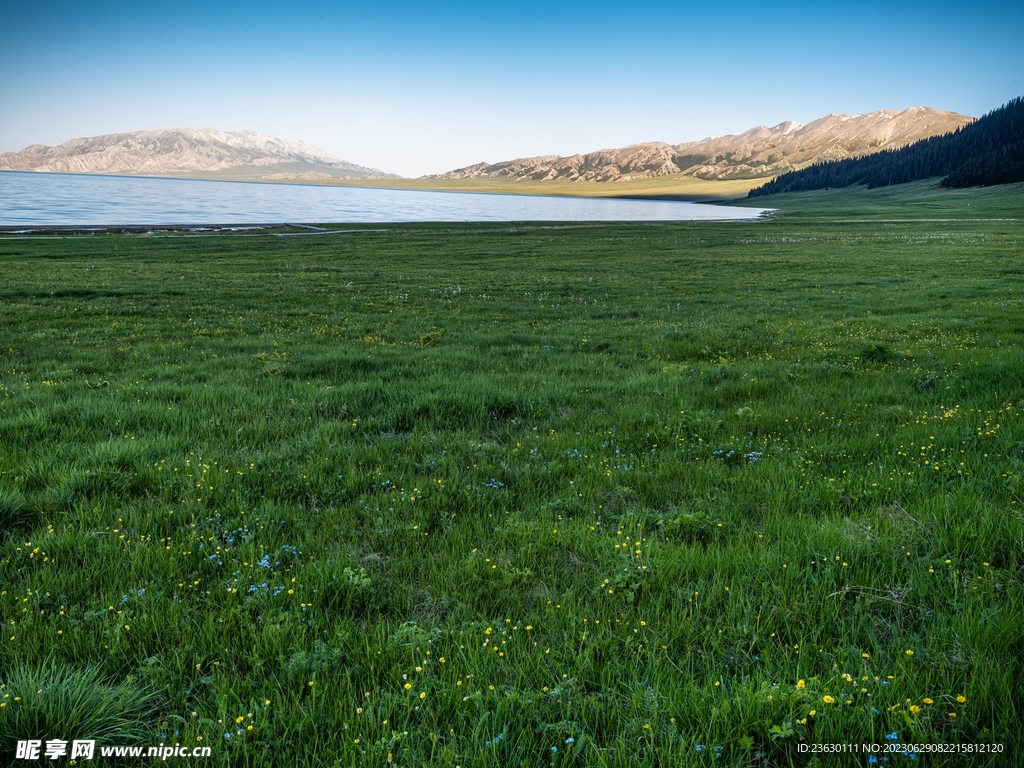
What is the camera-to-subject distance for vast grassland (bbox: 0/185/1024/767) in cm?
320

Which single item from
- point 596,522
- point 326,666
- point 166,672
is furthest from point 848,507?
point 166,672

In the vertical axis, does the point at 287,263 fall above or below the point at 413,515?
above

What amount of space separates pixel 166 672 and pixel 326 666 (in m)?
1.02

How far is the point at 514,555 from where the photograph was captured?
510cm

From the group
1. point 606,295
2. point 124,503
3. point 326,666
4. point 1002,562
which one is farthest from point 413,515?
point 606,295

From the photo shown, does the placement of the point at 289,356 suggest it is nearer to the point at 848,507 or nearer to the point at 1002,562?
the point at 848,507

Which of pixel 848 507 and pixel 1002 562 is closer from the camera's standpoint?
pixel 1002 562

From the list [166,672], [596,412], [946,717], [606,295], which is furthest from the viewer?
[606,295]

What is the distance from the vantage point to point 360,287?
30.8m

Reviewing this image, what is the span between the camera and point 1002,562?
463cm

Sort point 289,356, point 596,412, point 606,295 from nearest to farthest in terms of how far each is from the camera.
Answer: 1. point 596,412
2. point 289,356
3. point 606,295

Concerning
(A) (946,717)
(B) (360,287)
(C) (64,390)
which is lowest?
(A) (946,717)

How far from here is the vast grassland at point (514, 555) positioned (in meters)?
3.20

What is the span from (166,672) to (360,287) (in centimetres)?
2880
